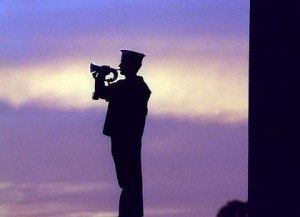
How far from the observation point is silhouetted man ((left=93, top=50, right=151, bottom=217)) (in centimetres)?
2491

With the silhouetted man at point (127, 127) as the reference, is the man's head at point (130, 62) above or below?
above

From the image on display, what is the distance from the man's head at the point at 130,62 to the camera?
979 inches

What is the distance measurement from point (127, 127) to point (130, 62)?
1.12 meters

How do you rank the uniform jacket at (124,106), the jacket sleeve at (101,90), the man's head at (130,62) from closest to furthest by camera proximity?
the jacket sleeve at (101,90) < the man's head at (130,62) < the uniform jacket at (124,106)

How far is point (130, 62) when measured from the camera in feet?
81.9

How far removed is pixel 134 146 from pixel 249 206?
4.07m
